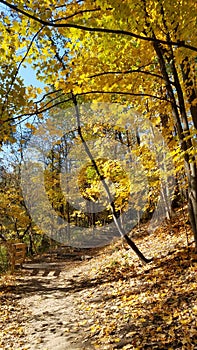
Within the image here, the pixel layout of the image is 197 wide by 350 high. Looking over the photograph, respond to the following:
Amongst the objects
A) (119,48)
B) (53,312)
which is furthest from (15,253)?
(119,48)

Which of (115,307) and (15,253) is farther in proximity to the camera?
(15,253)

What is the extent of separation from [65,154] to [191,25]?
54.1ft

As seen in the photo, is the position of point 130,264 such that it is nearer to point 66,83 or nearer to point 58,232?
point 66,83

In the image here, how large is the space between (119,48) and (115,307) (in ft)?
14.9

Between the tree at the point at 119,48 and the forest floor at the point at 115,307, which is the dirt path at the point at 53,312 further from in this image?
the tree at the point at 119,48

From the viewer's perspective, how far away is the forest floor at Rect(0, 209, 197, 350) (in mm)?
3518

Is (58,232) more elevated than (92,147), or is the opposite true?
(92,147)

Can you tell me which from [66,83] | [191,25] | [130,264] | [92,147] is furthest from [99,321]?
[92,147]

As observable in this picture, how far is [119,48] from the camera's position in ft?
15.6

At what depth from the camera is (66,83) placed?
171 inches

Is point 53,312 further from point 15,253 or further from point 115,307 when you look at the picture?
point 15,253

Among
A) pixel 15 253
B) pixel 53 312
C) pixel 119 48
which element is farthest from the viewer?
pixel 15 253

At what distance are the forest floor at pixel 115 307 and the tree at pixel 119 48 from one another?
134cm

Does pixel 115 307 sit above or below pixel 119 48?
below
